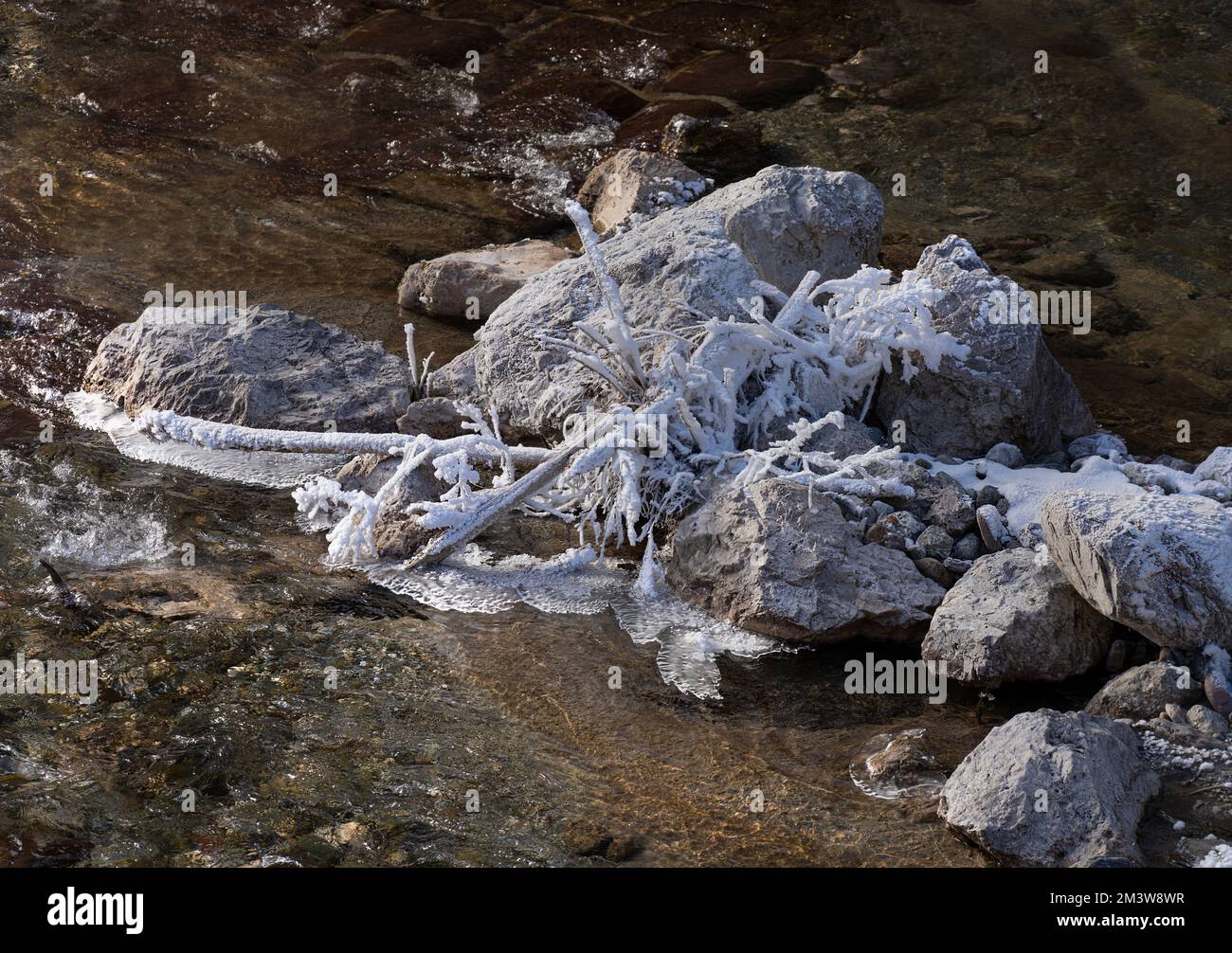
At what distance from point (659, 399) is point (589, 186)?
3615 millimetres

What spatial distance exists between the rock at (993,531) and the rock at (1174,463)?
82cm

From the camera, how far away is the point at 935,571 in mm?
4637

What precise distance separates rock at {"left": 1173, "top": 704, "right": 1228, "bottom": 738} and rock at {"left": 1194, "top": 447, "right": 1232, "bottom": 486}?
50.4 inches

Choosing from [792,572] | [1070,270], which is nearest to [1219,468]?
[792,572]

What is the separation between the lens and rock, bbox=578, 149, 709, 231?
783 centimetres

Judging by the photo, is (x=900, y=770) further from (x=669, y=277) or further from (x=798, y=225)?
(x=798, y=225)

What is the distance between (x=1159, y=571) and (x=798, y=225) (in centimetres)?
260

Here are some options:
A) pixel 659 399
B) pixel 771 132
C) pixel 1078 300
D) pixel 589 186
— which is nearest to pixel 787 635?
pixel 659 399

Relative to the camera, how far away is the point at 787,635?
451 centimetres

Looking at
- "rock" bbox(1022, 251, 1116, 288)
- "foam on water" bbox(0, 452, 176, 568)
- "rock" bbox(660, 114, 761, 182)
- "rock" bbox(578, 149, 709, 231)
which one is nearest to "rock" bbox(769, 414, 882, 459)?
"foam on water" bbox(0, 452, 176, 568)

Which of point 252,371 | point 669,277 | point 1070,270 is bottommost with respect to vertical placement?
point 252,371

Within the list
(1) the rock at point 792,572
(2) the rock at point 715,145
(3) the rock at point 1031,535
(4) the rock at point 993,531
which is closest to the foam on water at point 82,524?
(1) the rock at point 792,572

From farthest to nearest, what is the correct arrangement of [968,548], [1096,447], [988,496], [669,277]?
1. [669,277]
2. [1096,447]
3. [988,496]
4. [968,548]
